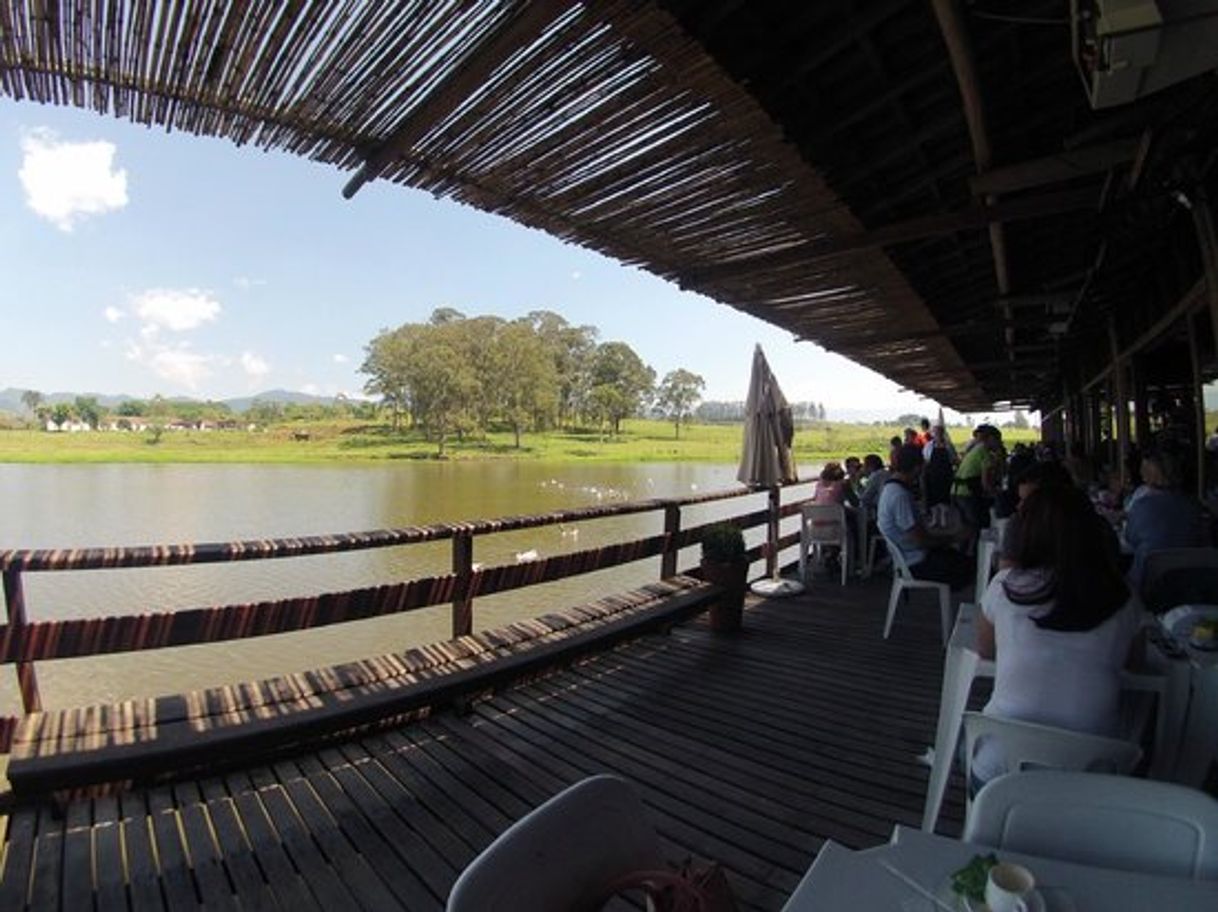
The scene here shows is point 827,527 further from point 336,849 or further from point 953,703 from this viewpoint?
point 336,849

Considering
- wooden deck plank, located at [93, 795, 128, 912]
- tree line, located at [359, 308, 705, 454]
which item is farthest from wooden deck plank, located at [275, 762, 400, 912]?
tree line, located at [359, 308, 705, 454]

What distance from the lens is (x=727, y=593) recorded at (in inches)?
186

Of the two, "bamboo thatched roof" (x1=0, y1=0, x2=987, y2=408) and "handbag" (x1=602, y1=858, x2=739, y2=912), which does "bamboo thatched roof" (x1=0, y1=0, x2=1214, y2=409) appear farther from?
"handbag" (x1=602, y1=858, x2=739, y2=912)

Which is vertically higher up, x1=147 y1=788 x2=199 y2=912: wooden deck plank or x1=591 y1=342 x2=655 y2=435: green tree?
x1=591 y1=342 x2=655 y2=435: green tree

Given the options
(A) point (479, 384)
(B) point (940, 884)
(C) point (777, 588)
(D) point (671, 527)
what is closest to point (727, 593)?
(D) point (671, 527)

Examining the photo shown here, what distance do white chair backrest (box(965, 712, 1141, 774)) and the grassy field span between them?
4748 cm

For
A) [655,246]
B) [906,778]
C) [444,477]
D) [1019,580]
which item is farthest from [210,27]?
[444,477]

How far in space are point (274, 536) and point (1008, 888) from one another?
19945mm

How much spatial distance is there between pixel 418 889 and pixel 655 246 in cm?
283

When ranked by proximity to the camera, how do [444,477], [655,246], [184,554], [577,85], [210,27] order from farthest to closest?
[444,477] < [655,246] < [184,554] < [577,85] < [210,27]

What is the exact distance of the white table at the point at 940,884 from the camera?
1024 mm

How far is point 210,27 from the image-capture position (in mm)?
1703

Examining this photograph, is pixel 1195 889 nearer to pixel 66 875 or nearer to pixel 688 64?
pixel 688 64

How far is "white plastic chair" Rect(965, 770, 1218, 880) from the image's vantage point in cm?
116
